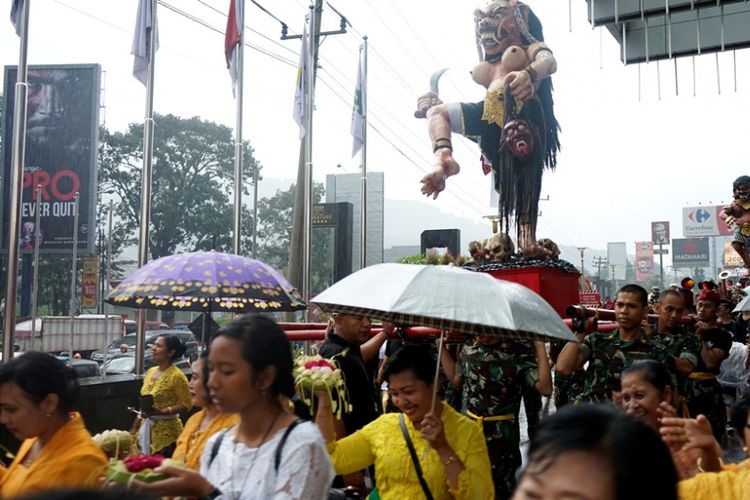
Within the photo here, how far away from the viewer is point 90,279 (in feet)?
104

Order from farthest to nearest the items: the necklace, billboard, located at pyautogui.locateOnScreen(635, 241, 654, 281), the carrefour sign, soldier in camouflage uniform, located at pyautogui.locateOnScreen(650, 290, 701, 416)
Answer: billboard, located at pyautogui.locateOnScreen(635, 241, 654, 281)
the carrefour sign
soldier in camouflage uniform, located at pyautogui.locateOnScreen(650, 290, 701, 416)
the necklace

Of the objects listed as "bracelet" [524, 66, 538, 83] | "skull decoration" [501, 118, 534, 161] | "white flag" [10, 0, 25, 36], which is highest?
"white flag" [10, 0, 25, 36]

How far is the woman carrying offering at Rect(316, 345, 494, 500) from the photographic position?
3.19 metres

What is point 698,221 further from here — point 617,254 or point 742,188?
point 742,188

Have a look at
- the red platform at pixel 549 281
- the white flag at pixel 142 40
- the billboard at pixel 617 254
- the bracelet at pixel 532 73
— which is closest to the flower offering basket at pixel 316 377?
the red platform at pixel 549 281

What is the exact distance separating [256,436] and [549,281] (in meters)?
7.48

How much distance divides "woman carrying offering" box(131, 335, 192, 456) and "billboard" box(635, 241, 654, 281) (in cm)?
8912

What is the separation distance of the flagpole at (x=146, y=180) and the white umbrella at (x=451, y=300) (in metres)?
6.05

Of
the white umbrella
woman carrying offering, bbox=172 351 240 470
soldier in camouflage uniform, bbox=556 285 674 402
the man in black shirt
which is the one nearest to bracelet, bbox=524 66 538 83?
soldier in camouflage uniform, bbox=556 285 674 402

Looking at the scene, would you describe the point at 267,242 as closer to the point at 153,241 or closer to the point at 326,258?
the point at 326,258

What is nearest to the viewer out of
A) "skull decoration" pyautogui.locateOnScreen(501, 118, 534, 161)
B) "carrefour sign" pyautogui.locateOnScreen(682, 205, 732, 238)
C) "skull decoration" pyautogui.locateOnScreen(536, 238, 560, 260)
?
"skull decoration" pyautogui.locateOnScreen(536, 238, 560, 260)

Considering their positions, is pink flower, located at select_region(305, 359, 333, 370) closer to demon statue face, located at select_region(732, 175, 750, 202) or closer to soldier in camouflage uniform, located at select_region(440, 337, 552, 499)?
soldier in camouflage uniform, located at select_region(440, 337, 552, 499)

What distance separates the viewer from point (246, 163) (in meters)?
43.4

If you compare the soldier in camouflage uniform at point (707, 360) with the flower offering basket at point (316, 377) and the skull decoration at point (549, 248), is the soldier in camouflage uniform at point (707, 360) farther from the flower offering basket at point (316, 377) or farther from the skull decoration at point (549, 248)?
the flower offering basket at point (316, 377)
